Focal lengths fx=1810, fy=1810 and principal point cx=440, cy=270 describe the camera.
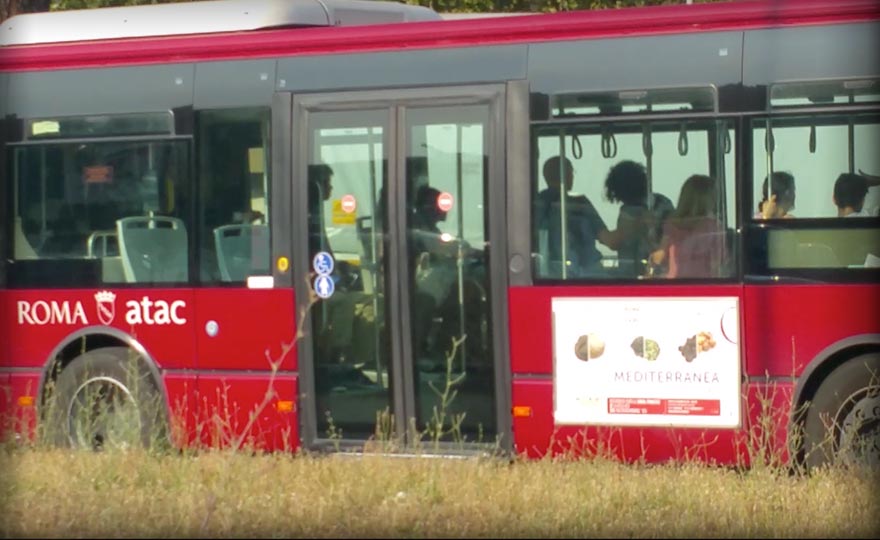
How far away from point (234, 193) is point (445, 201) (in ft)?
4.89

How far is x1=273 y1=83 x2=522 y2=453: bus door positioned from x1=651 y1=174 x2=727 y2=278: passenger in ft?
3.49

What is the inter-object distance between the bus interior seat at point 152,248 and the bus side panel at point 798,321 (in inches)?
151

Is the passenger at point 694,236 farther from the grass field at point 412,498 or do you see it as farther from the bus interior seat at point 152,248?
the bus interior seat at point 152,248

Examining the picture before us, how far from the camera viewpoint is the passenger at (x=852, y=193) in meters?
10.2

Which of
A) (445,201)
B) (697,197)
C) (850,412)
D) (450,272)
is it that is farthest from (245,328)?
(850,412)

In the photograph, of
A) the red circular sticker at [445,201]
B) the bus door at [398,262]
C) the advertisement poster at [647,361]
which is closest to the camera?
the advertisement poster at [647,361]

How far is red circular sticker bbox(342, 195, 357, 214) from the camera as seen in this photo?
1158cm

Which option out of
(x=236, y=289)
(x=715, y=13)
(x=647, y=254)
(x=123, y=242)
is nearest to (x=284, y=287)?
(x=236, y=289)

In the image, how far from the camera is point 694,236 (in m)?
10.7

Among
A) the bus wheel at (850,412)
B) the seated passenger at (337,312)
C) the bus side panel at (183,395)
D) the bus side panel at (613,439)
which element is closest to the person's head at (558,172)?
the bus side panel at (613,439)

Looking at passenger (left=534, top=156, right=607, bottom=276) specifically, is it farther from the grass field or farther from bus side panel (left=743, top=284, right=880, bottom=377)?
the grass field

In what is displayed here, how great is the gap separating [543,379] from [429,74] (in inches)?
81.7

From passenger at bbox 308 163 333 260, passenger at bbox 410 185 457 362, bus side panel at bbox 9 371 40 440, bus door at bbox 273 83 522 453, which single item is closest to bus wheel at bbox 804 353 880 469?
bus door at bbox 273 83 522 453

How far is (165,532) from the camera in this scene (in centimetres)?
826
